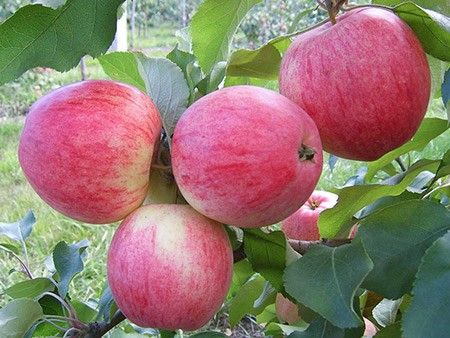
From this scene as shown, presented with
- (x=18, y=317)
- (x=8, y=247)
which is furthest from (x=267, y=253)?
(x=8, y=247)

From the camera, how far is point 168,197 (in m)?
0.63

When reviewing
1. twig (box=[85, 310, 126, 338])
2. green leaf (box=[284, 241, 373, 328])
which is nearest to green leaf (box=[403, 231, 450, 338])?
green leaf (box=[284, 241, 373, 328])

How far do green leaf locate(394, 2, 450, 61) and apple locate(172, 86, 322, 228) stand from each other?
0.16 m

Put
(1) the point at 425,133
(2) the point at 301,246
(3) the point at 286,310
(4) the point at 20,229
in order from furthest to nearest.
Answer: (4) the point at 20,229, (3) the point at 286,310, (1) the point at 425,133, (2) the point at 301,246

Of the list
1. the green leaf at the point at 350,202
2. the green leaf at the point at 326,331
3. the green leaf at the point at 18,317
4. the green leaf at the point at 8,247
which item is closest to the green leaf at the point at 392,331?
the green leaf at the point at 326,331

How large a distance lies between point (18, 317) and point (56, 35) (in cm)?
30

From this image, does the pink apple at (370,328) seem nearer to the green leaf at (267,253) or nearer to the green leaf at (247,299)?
the green leaf at (247,299)

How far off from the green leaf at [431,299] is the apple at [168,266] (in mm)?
159

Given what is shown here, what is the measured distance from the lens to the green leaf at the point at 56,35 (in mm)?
613

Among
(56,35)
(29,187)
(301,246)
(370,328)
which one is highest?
(56,35)

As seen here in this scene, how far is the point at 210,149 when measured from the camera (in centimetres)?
55

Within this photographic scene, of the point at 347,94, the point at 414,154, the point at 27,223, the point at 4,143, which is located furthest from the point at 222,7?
the point at 4,143

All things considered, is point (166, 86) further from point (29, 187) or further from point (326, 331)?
point (29, 187)

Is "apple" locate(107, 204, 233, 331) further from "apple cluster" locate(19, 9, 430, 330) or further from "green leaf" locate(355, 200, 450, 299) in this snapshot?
"green leaf" locate(355, 200, 450, 299)
